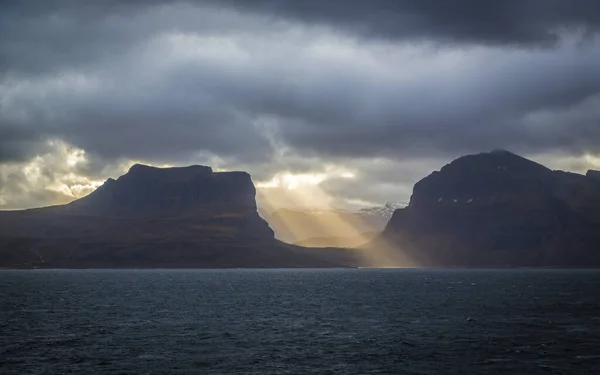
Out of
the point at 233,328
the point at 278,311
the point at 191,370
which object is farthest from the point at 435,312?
the point at 191,370

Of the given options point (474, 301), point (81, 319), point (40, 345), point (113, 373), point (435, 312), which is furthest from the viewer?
point (474, 301)

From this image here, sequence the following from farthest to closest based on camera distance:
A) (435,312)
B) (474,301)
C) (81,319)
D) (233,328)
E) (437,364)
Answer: (474,301) → (435,312) → (81,319) → (233,328) → (437,364)

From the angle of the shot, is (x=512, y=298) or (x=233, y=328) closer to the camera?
(x=233, y=328)

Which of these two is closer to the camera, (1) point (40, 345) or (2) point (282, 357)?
A: (2) point (282, 357)

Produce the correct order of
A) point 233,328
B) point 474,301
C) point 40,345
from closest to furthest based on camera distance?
1. point 40,345
2. point 233,328
3. point 474,301

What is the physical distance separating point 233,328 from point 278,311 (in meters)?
29.7

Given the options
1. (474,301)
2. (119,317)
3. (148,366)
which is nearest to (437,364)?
(148,366)

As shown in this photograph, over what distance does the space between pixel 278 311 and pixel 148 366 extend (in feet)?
202

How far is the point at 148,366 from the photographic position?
219ft

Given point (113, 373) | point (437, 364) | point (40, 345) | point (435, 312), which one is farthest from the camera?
point (435, 312)

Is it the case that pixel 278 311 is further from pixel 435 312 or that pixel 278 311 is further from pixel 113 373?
pixel 113 373

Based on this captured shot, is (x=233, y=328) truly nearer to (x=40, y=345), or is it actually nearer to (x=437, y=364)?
(x=40, y=345)

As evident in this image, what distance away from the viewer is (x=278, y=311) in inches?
5010

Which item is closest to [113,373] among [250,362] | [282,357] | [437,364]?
[250,362]
